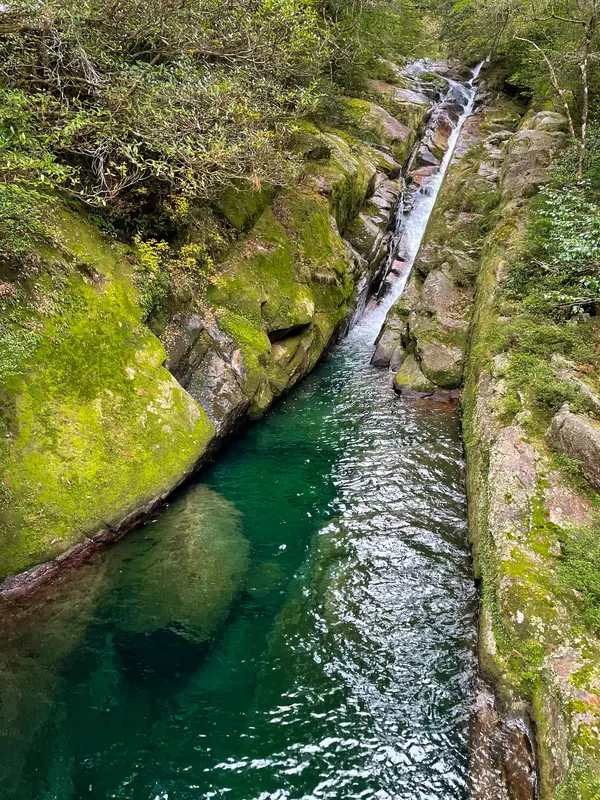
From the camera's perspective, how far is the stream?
4520 mm

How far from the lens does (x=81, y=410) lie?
23.6 ft

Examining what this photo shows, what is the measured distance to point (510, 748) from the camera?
14.7 ft

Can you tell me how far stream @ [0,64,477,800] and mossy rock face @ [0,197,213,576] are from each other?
2.56 feet

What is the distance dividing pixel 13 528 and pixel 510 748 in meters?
6.44

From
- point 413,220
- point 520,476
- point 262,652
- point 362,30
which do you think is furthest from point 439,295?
point 362,30

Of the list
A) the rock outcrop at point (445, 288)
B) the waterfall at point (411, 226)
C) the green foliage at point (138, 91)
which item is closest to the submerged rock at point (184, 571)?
the green foliage at point (138, 91)

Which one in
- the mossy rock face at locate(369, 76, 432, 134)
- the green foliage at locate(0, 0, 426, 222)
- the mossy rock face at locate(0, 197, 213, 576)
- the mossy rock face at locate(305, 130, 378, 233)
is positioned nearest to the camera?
the mossy rock face at locate(0, 197, 213, 576)

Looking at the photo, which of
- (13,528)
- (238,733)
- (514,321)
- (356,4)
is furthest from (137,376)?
(356,4)

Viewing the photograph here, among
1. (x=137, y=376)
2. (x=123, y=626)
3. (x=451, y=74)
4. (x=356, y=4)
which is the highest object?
(x=451, y=74)

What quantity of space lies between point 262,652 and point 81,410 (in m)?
4.52

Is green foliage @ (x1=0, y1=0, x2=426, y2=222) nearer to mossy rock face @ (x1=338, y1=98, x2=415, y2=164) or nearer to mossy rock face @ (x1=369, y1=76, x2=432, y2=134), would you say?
mossy rock face @ (x1=338, y1=98, x2=415, y2=164)

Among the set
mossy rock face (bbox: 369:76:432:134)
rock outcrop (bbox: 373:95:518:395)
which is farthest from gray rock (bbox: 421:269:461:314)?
mossy rock face (bbox: 369:76:432:134)

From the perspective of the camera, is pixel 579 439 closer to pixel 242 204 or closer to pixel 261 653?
pixel 261 653

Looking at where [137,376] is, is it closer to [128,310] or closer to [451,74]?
[128,310]
